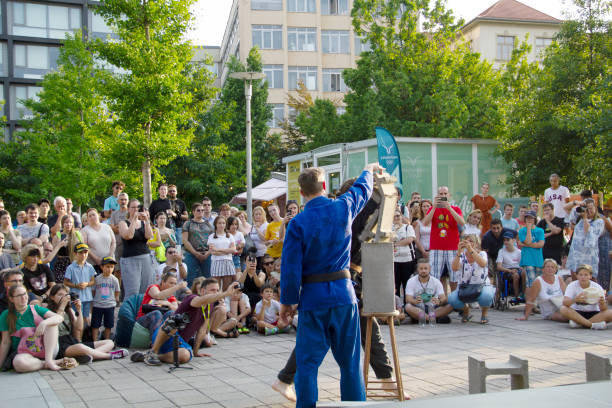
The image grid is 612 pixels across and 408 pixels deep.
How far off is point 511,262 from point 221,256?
5.59 meters

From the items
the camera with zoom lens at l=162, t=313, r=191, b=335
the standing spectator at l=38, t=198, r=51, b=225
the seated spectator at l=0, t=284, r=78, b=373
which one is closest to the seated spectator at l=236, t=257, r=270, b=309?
the camera with zoom lens at l=162, t=313, r=191, b=335

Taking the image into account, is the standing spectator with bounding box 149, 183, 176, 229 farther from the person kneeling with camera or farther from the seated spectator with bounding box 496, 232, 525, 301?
the seated spectator with bounding box 496, 232, 525, 301

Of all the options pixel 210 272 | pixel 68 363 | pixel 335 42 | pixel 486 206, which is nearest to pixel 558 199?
pixel 486 206

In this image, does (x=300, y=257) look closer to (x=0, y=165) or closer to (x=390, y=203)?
(x=390, y=203)

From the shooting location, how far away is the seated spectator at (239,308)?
Result: 973 centimetres

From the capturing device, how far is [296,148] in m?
37.7

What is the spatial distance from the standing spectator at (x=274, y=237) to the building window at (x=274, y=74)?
3663 cm

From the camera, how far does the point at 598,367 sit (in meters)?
4.28

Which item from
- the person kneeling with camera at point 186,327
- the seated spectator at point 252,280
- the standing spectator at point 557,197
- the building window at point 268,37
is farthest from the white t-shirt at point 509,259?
the building window at point 268,37

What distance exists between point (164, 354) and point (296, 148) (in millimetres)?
30728

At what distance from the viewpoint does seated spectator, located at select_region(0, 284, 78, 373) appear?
23.7ft

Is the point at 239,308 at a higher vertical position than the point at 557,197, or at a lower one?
lower

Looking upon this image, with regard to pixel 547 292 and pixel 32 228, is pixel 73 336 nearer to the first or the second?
pixel 32 228

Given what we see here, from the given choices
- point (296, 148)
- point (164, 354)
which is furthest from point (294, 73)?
point (164, 354)
